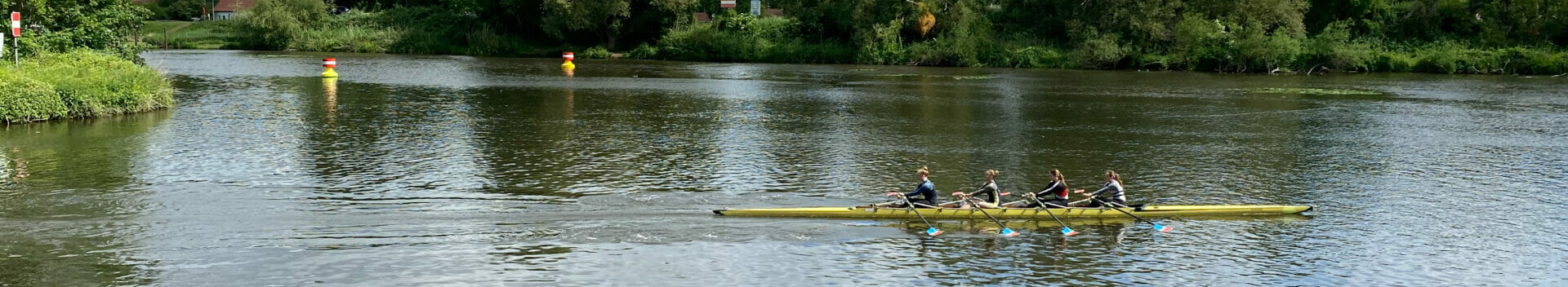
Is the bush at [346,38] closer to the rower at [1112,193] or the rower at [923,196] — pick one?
the rower at [923,196]

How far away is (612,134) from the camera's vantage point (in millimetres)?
40438

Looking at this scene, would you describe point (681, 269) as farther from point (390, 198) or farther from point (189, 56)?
point (189, 56)

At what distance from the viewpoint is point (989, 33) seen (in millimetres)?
94438

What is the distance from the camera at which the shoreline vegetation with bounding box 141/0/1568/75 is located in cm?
8406

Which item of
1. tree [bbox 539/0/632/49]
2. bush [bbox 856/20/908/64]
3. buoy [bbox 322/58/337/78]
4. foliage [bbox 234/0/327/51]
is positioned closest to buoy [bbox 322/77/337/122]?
buoy [bbox 322/58/337/78]

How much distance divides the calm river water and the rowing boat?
0.35 meters

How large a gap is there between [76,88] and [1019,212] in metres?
30.6

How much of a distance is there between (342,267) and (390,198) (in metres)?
6.50

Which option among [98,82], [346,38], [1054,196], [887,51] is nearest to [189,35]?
[346,38]

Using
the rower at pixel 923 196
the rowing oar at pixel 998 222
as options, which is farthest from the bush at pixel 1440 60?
the rower at pixel 923 196

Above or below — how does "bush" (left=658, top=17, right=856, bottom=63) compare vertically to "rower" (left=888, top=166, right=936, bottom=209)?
above

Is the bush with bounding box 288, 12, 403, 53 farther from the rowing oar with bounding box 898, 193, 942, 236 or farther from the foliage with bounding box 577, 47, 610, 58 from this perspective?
the rowing oar with bounding box 898, 193, 942, 236

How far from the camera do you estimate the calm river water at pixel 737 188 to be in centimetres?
2070

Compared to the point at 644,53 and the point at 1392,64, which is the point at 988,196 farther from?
the point at 644,53
